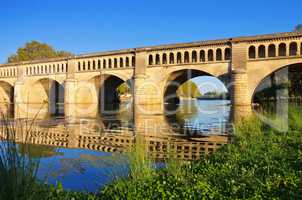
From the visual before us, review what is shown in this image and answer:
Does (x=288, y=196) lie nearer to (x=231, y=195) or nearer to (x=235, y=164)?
(x=231, y=195)

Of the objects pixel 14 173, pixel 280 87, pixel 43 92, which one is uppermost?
pixel 43 92

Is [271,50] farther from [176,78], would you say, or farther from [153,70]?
[153,70]

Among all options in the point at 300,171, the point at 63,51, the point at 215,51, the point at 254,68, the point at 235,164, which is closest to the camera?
the point at 300,171

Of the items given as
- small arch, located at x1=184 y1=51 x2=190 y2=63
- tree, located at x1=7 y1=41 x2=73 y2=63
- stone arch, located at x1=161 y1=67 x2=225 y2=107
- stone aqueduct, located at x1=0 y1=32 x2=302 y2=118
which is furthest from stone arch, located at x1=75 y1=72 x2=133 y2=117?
tree, located at x1=7 y1=41 x2=73 y2=63

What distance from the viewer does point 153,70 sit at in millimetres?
43406

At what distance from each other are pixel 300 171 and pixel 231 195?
1855 mm

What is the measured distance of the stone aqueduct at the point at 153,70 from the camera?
34938mm

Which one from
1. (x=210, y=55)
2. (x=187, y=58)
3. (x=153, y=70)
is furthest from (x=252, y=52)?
(x=153, y=70)

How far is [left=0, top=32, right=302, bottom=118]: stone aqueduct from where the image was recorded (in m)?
34.9

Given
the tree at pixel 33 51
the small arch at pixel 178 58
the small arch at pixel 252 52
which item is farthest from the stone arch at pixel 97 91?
the tree at pixel 33 51

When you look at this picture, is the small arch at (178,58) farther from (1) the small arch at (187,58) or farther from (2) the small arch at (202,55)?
(2) the small arch at (202,55)

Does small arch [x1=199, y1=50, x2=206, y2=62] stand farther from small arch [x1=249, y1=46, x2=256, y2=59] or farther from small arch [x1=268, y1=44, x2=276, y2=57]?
small arch [x1=268, y1=44, x2=276, y2=57]

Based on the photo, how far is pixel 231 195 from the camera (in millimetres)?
4848

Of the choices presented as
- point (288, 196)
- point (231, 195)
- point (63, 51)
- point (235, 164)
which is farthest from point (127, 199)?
point (63, 51)
